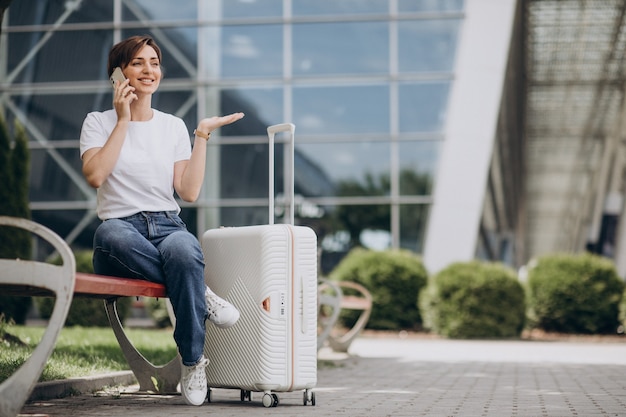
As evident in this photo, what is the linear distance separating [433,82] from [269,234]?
14.2 meters

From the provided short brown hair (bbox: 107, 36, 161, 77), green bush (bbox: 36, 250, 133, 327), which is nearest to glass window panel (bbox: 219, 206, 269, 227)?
green bush (bbox: 36, 250, 133, 327)

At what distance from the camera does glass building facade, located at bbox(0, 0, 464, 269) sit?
62.6ft

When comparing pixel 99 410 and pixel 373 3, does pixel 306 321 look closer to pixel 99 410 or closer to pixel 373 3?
pixel 99 410

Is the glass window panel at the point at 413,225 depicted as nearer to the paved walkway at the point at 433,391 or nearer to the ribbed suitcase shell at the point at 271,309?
the paved walkway at the point at 433,391

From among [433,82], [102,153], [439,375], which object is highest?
[433,82]

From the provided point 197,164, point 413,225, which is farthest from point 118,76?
point 413,225

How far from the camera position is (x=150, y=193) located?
5.41 metres

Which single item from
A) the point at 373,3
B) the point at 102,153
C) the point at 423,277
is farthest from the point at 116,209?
the point at 373,3

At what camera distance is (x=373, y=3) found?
19.7 meters

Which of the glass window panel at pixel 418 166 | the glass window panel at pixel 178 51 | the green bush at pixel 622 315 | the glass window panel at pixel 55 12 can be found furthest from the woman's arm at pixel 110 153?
the glass window panel at pixel 55 12

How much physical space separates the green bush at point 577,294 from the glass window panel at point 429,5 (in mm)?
5692

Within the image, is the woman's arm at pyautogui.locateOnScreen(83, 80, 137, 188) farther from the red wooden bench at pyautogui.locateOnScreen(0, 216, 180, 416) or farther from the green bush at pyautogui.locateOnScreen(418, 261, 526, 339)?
the green bush at pyautogui.locateOnScreen(418, 261, 526, 339)

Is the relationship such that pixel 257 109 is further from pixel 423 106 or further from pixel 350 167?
pixel 423 106

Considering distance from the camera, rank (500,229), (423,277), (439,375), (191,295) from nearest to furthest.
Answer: (191,295)
(439,375)
(423,277)
(500,229)
